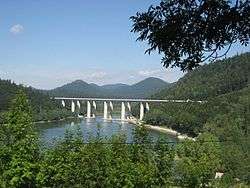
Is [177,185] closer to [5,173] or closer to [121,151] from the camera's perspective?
[121,151]

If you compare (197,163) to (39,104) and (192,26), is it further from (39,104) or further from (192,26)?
(39,104)

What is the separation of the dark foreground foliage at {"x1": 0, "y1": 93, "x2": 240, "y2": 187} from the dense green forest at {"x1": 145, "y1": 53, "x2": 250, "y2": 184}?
12.6 metres

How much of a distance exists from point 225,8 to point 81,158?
27.8 meters

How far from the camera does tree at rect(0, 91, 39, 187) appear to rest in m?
29.1

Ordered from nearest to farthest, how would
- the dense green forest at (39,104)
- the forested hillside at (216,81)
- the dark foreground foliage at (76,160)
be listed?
the dark foreground foliage at (76,160) → the dense green forest at (39,104) → the forested hillside at (216,81)

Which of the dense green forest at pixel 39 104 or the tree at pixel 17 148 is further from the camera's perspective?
the dense green forest at pixel 39 104

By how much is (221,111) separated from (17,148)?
7149 centimetres

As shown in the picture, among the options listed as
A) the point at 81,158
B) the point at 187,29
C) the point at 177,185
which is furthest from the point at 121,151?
the point at 187,29

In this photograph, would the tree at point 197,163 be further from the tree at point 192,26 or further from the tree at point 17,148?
the tree at point 192,26

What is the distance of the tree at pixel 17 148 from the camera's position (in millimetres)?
29125

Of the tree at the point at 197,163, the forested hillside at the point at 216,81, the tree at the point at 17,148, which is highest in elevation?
the forested hillside at the point at 216,81

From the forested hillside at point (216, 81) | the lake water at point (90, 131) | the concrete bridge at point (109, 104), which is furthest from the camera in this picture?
the concrete bridge at point (109, 104)

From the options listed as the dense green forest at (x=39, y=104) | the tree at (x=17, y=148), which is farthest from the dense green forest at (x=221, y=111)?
the dense green forest at (x=39, y=104)

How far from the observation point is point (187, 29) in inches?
205
